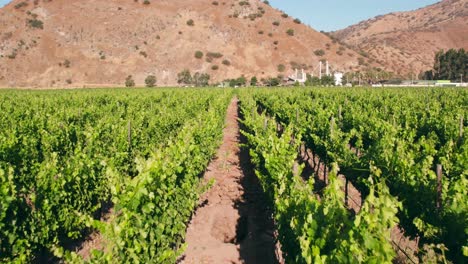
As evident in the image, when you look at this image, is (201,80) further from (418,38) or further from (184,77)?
(418,38)

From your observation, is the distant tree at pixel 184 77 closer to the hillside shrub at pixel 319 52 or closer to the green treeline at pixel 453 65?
the hillside shrub at pixel 319 52

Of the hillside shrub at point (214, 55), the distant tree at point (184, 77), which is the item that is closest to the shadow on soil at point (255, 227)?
the distant tree at point (184, 77)

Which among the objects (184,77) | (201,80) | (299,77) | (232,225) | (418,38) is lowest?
(232,225)

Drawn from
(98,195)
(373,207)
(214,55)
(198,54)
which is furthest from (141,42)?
(373,207)

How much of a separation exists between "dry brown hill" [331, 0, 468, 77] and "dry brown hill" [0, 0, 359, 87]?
1554 cm

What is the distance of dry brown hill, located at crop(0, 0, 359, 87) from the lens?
269 ft

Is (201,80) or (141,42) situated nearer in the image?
(201,80)

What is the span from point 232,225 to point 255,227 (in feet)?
1.62

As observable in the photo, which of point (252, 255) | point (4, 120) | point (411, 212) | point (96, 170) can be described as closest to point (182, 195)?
point (252, 255)

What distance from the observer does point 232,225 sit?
816 cm

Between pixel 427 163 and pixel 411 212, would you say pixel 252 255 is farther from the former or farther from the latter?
pixel 427 163

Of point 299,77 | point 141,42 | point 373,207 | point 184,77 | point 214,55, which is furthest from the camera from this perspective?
point 141,42

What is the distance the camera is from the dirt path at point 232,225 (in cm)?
680

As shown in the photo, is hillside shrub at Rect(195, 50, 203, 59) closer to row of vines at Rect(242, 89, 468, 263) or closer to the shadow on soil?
the shadow on soil
